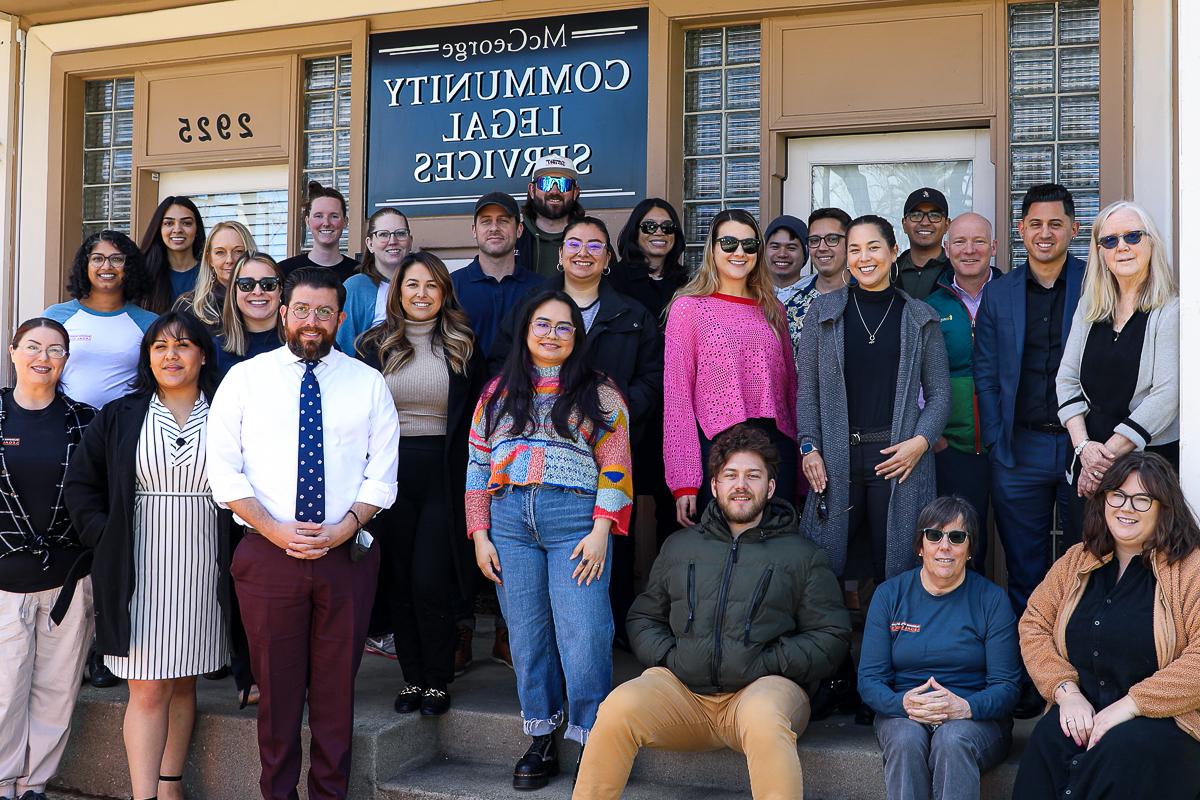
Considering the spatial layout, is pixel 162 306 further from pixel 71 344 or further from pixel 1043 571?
pixel 1043 571

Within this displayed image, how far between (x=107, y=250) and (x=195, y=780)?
2.16 metres

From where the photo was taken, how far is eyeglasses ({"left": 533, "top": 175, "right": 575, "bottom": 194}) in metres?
5.39

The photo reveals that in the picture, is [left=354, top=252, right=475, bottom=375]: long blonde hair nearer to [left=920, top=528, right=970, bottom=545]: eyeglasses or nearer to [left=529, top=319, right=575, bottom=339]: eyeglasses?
[left=529, top=319, right=575, bottom=339]: eyeglasses

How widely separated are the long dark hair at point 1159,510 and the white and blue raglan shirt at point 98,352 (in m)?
3.60

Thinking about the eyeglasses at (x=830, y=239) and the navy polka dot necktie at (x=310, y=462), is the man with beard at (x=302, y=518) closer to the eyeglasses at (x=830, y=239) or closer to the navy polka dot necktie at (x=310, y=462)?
the navy polka dot necktie at (x=310, y=462)

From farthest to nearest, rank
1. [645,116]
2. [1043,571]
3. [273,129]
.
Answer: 1. [273,129]
2. [645,116]
3. [1043,571]

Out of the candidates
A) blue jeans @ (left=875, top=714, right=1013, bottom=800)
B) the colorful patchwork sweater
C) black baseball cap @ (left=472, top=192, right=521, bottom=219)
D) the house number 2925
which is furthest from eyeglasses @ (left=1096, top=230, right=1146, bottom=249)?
the house number 2925

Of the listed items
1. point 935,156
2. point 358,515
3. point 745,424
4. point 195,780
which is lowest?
point 195,780

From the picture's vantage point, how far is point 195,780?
4.56 metres

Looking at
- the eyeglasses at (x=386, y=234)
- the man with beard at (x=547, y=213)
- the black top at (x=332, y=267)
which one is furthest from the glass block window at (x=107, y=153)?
the man with beard at (x=547, y=213)

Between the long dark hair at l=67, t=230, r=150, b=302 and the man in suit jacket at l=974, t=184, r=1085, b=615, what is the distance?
135 inches

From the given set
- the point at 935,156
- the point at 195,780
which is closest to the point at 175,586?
the point at 195,780

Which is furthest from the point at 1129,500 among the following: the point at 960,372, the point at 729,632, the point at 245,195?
the point at 245,195

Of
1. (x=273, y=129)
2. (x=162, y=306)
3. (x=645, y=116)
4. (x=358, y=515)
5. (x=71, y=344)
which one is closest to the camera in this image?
(x=358, y=515)
